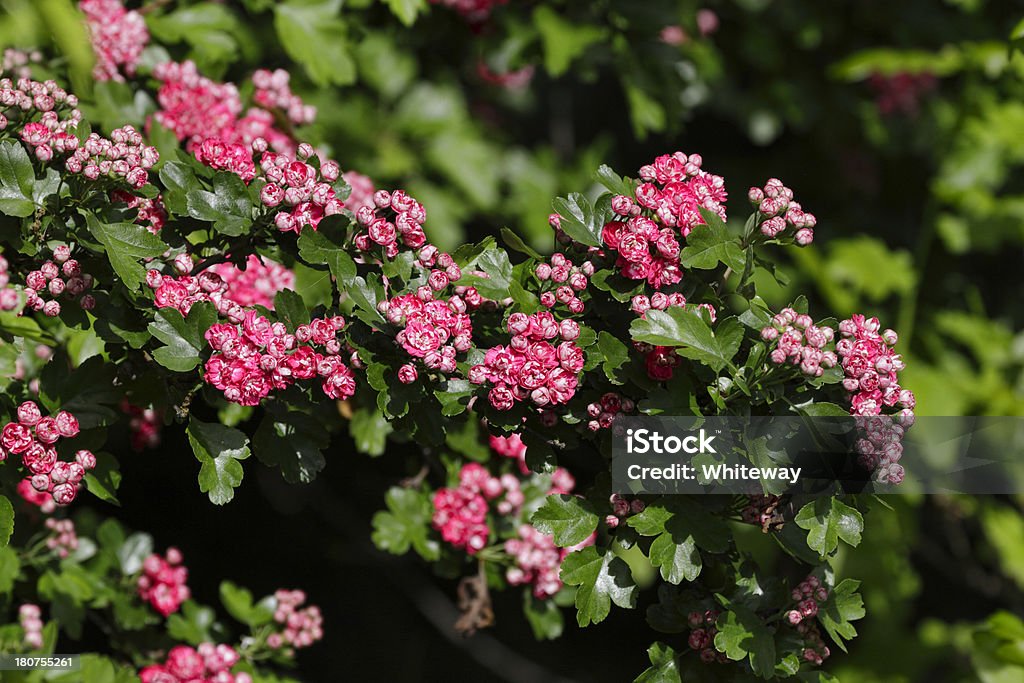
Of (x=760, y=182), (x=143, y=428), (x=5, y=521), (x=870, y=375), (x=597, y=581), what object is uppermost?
(x=870, y=375)

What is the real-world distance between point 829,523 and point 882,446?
0.36 feet

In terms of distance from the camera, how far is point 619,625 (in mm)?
3111

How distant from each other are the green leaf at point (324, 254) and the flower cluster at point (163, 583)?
0.73 meters

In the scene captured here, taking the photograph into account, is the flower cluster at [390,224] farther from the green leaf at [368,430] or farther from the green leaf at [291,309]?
the green leaf at [368,430]

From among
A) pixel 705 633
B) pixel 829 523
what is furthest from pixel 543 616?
pixel 829 523

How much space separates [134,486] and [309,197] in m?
1.43

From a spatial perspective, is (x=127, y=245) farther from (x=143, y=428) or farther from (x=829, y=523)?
(x=829, y=523)

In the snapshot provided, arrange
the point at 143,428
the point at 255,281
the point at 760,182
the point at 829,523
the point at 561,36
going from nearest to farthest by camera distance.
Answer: the point at 829,523 < the point at 255,281 < the point at 143,428 < the point at 561,36 < the point at 760,182

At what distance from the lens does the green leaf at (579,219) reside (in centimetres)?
122

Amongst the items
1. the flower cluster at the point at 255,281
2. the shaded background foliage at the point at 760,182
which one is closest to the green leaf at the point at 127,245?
the flower cluster at the point at 255,281

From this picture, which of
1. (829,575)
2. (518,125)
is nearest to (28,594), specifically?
(829,575)

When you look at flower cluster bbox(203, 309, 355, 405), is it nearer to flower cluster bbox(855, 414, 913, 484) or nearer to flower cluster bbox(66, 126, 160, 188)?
flower cluster bbox(66, 126, 160, 188)

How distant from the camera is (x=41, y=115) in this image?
4.38ft

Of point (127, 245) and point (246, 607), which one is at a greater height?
point (127, 245)
